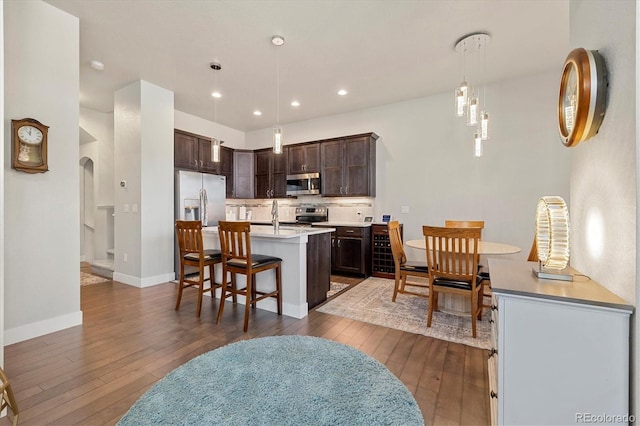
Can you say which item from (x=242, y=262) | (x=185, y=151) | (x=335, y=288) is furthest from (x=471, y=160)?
(x=185, y=151)

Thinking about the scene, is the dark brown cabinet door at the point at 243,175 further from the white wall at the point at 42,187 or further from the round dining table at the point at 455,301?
the round dining table at the point at 455,301

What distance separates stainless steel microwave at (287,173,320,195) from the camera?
17.8 feet

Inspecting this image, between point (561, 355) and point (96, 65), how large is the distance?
5.27 m

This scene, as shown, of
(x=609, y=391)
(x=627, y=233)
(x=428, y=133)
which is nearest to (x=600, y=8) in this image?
(x=627, y=233)

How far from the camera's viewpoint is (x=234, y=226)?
2.69 m

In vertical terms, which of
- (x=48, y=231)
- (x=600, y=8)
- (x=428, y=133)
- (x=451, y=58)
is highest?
(x=451, y=58)

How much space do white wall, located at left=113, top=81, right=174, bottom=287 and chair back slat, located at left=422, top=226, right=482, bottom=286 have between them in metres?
3.94

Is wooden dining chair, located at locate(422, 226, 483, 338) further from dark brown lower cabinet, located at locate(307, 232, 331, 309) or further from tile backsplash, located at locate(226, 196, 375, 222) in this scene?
tile backsplash, located at locate(226, 196, 375, 222)

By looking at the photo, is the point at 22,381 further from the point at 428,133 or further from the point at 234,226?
the point at 428,133

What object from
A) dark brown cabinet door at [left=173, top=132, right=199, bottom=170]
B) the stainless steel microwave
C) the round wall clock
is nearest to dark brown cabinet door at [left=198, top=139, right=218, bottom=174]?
dark brown cabinet door at [left=173, top=132, right=199, bottom=170]

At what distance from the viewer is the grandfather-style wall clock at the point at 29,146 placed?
233 centimetres

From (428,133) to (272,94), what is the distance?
9.06 feet

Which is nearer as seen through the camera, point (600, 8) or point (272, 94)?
point (600, 8)

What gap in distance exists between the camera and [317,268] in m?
3.30
